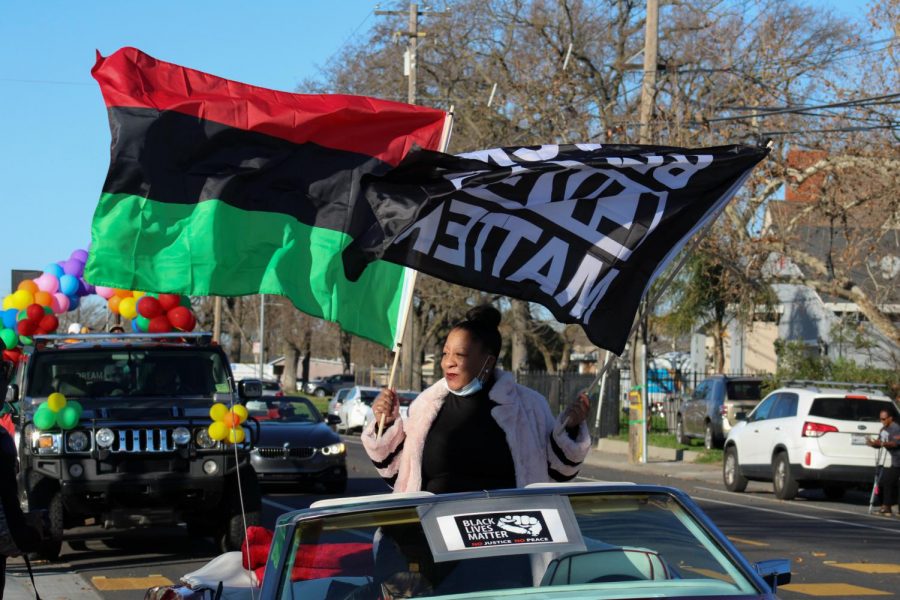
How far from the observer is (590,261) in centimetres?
650

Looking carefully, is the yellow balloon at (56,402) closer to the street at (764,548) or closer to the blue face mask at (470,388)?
the street at (764,548)

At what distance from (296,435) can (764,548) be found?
8.24 meters

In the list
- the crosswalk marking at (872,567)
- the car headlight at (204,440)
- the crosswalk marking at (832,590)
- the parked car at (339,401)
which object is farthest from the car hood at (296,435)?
the parked car at (339,401)

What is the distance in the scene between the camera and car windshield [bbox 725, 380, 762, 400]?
31.3m

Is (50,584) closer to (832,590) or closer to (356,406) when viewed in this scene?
(832,590)

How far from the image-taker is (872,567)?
13.0 metres

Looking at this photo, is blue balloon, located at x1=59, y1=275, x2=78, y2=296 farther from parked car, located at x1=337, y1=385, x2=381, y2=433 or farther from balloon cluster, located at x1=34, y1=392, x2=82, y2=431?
parked car, located at x1=337, y1=385, x2=381, y2=433

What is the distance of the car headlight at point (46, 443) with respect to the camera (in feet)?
40.6

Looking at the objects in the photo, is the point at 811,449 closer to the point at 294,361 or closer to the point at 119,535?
the point at 119,535

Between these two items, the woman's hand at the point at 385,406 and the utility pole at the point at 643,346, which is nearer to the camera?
the woman's hand at the point at 385,406

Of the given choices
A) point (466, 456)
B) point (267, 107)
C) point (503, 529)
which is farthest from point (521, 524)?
point (267, 107)

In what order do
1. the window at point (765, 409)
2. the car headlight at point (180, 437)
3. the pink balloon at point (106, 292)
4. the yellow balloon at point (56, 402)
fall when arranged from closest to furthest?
the yellow balloon at point (56, 402) < the car headlight at point (180, 437) < the pink balloon at point (106, 292) < the window at point (765, 409)

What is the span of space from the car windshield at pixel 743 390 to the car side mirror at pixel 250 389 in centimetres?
1992

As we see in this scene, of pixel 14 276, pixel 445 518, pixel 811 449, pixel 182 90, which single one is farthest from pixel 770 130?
pixel 445 518
